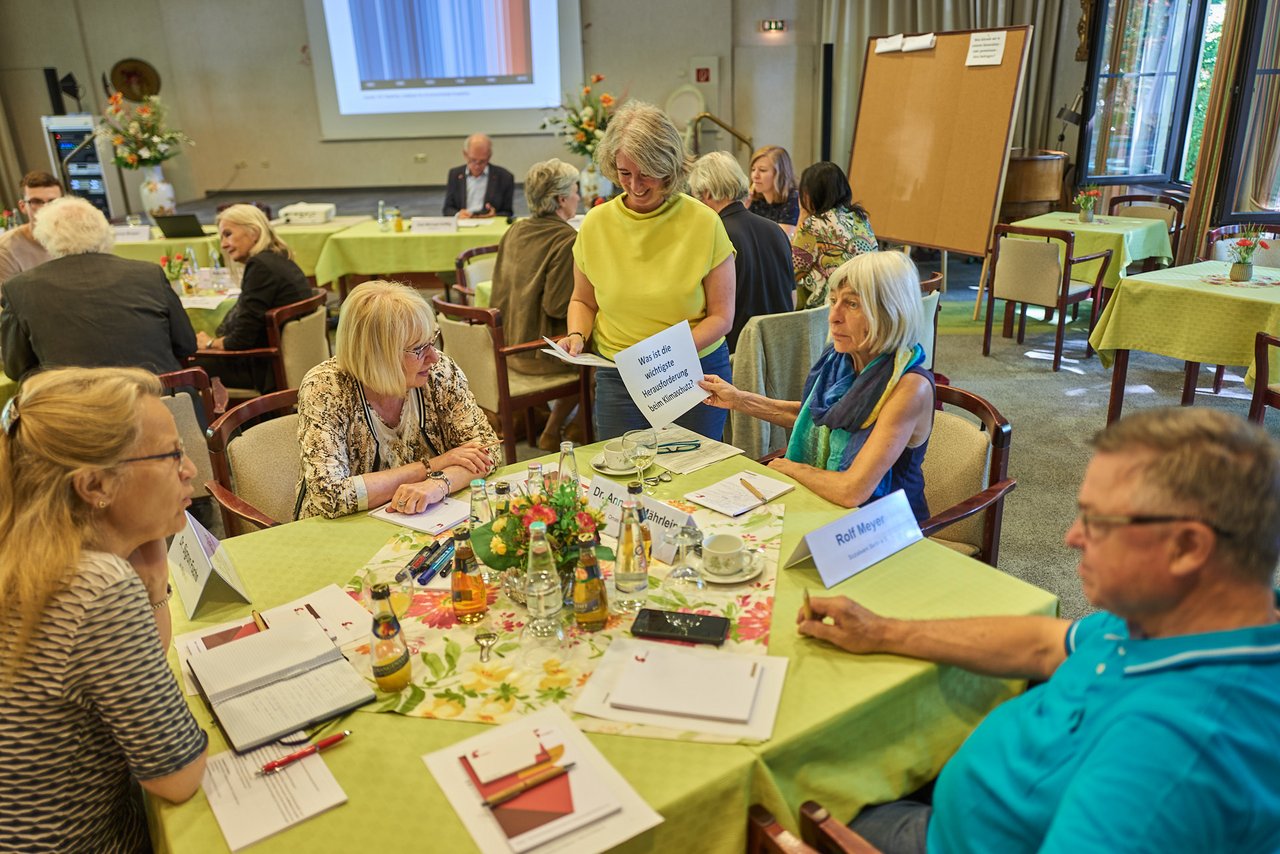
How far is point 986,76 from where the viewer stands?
207 inches

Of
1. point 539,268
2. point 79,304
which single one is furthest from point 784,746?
point 79,304

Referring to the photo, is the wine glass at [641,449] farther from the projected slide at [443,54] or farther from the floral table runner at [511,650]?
the projected slide at [443,54]

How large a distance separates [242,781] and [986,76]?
5439 mm

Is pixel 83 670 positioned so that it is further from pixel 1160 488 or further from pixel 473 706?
pixel 1160 488

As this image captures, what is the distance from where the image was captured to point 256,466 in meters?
2.33

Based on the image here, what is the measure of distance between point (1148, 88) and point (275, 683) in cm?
806

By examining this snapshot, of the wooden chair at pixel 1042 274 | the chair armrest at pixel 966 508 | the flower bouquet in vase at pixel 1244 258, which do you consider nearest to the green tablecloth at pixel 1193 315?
the flower bouquet in vase at pixel 1244 258

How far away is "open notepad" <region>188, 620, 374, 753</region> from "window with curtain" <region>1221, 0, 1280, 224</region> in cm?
658

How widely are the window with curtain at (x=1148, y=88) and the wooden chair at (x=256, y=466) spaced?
6826 millimetres

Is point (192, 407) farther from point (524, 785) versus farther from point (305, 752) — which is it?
point (524, 785)

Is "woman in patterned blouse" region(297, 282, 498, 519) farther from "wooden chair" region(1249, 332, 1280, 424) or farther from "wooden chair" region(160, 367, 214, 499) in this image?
"wooden chair" region(1249, 332, 1280, 424)

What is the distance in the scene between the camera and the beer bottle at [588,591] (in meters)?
1.53

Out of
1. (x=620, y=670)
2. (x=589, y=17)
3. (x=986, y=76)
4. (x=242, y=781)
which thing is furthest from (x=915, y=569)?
(x=589, y=17)

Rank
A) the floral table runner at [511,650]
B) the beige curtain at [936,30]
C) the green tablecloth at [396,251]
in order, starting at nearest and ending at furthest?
1. the floral table runner at [511,650]
2. the green tablecloth at [396,251]
3. the beige curtain at [936,30]
